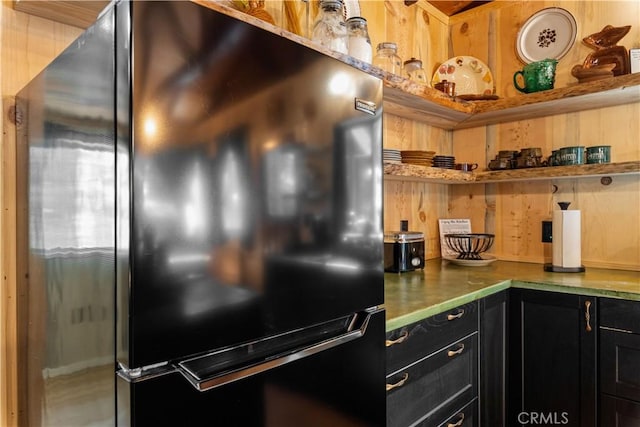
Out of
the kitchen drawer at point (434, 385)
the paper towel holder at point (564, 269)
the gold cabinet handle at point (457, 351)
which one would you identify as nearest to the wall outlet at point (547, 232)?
the paper towel holder at point (564, 269)

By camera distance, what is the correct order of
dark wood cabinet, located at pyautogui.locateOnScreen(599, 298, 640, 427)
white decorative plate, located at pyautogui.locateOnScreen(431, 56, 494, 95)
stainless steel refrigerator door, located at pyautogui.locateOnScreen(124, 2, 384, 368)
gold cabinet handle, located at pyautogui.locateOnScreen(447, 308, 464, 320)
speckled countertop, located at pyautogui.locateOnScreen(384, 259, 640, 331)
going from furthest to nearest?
white decorative plate, located at pyautogui.locateOnScreen(431, 56, 494, 95)
dark wood cabinet, located at pyautogui.locateOnScreen(599, 298, 640, 427)
gold cabinet handle, located at pyautogui.locateOnScreen(447, 308, 464, 320)
speckled countertop, located at pyautogui.locateOnScreen(384, 259, 640, 331)
stainless steel refrigerator door, located at pyautogui.locateOnScreen(124, 2, 384, 368)

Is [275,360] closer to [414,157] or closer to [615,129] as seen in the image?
[414,157]

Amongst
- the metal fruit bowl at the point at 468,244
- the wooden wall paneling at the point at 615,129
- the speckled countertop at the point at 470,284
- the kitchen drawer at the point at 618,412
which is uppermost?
the wooden wall paneling at the point at 615,129

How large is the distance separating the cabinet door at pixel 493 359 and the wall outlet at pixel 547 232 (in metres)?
0.71

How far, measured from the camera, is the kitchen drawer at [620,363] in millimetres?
1520

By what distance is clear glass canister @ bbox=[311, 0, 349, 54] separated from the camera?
150cm

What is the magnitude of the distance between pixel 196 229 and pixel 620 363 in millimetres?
1708

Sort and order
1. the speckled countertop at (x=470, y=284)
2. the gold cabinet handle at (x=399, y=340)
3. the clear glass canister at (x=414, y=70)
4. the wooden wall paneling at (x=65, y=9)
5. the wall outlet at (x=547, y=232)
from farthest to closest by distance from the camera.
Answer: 1. the wall outlet at (x=547, y=232)
2. the clear glass canister at (x=414, y=70)
3. the speckled countertop at (x=470, y=284)
4. the gold cabinet handle at (x=399, y=340)
5. the wooden wall paneling at (x=65, y=9)

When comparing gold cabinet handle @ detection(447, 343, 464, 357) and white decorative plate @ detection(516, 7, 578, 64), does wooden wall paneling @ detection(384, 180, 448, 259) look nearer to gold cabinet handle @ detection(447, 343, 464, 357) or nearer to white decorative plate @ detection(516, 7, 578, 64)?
gold cabinet handle @ detection(447, 343, 464, 357)

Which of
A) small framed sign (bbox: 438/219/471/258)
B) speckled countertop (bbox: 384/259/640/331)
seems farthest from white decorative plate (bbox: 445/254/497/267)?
small framed sign (bbox: 438/219/471/258)

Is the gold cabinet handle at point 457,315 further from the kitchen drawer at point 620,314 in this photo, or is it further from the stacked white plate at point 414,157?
the stacked white plate at point 414,157

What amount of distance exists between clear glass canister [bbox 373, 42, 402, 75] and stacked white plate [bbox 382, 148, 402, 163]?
369 mm

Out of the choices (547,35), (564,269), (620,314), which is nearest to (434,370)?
(620,314)

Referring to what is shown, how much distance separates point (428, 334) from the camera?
131cm
